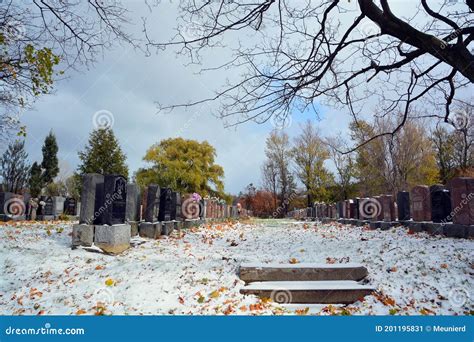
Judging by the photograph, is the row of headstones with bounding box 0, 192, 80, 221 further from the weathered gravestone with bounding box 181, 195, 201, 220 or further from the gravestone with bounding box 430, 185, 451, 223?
the gravestone with bounding box 430, 185, 451, 223

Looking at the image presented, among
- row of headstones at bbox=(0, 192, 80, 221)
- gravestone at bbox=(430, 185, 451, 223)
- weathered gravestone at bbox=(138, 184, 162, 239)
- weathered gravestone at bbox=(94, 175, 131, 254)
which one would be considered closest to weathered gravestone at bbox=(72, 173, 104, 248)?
weathered gravestone at bbox=(94, 175, 131, 254)

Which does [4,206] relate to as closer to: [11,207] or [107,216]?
[11,207]

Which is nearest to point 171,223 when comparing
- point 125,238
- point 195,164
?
point 125,238

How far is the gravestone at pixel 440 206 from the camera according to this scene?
9.63 meters

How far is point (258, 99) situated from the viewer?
513cm

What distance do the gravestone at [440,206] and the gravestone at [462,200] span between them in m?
0.46

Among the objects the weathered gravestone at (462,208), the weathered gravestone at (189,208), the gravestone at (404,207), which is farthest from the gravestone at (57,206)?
the weathered gravestone at (462,208)

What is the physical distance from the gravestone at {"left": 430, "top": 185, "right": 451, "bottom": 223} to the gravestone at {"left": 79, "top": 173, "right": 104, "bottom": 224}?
31.3ft

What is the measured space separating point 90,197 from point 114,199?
54 centimetres

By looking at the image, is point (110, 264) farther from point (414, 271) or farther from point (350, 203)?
point (350, 203)

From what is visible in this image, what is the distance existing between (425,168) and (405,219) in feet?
60.9

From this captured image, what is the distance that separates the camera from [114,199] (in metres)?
7.16

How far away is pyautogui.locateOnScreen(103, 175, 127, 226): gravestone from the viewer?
6988 millimetres

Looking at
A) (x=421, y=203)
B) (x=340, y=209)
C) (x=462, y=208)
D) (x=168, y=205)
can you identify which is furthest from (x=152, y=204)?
(x=340, y=209)
